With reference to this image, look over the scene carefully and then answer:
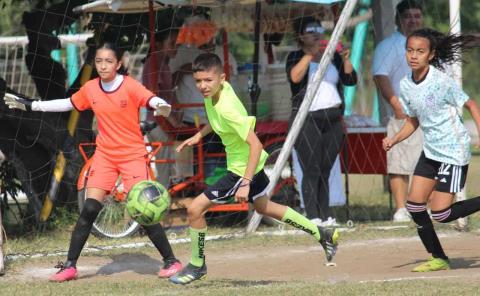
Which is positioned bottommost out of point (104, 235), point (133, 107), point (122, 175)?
point (104, 235)

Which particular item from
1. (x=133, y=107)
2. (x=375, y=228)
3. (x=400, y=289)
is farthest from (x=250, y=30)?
(x=400, y=289)

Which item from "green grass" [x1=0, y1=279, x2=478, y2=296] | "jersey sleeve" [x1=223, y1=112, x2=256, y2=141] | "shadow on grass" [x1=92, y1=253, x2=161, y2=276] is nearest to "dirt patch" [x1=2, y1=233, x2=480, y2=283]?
"shadow on grass" [x1=92, y1=253, x2=161, y2=276]

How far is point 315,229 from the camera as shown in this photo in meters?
8.34

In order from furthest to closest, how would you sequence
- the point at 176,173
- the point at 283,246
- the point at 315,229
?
the point at 176,173, the point at 283,246, the point at 315,229

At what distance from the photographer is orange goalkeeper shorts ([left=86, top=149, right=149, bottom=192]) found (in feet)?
28.1

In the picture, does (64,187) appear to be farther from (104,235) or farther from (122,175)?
(122,175)

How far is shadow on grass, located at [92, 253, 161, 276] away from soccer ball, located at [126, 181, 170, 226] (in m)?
1.08

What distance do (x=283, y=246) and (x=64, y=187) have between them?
2884mm

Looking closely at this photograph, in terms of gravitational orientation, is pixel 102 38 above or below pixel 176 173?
above

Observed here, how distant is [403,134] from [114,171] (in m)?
2.33

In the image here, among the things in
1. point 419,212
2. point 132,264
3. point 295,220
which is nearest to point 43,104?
point 132,264

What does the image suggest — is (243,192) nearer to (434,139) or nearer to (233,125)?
(233,125)

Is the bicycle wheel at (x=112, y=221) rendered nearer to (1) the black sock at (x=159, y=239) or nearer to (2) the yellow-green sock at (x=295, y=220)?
(1) the black sock at (x=159, y=239)

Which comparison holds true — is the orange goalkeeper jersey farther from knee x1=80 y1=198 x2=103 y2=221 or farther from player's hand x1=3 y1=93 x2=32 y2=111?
player's hand x1=3 y1=93 x2=32 y2=111
